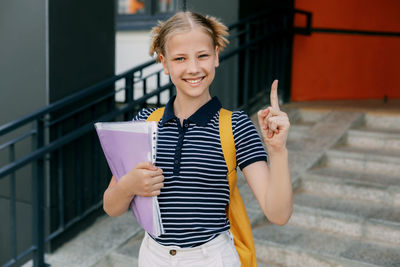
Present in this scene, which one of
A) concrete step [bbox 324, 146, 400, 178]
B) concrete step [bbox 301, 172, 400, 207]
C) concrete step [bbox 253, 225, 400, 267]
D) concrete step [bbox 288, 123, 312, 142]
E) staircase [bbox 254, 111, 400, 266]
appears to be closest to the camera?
concrete step [bbox 253, 225, 400, 267]

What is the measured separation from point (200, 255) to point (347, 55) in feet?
19.3

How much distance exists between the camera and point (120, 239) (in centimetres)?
372

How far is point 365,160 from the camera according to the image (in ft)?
14.2

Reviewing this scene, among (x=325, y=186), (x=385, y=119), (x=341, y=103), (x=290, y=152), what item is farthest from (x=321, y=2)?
(x=325, y=186)

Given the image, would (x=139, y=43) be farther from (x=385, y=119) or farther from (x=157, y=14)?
(x=385, y=119)

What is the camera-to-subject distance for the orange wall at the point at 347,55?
6.39 m

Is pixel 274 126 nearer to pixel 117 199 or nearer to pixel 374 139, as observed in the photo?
pixel 117 199

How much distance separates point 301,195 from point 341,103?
2623 mm

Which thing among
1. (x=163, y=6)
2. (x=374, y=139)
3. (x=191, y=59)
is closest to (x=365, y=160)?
(x=374, y=139)

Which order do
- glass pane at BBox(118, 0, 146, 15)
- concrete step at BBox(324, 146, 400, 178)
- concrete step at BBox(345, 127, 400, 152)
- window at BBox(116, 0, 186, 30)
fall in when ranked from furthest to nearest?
glass pane at BBox(118, 0, 146, 15) < window at BBox(116, 0, 186, 30) < concrete step at BBox(345, 127, 400, 152) < concrete step at BBox(324, 146, 400, 178)

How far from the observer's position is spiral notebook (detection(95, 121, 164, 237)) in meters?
1.38

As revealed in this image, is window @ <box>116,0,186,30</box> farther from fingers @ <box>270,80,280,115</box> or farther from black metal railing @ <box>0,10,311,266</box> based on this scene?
fingers @ <box>270,80,280,115</box>

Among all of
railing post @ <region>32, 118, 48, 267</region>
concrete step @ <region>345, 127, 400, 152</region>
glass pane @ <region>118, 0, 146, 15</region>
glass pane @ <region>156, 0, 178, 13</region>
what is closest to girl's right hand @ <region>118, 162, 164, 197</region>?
railing post @ <region>32, 118, 48, 267</region>

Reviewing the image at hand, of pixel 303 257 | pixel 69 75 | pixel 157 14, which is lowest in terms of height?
pixel 303 257
